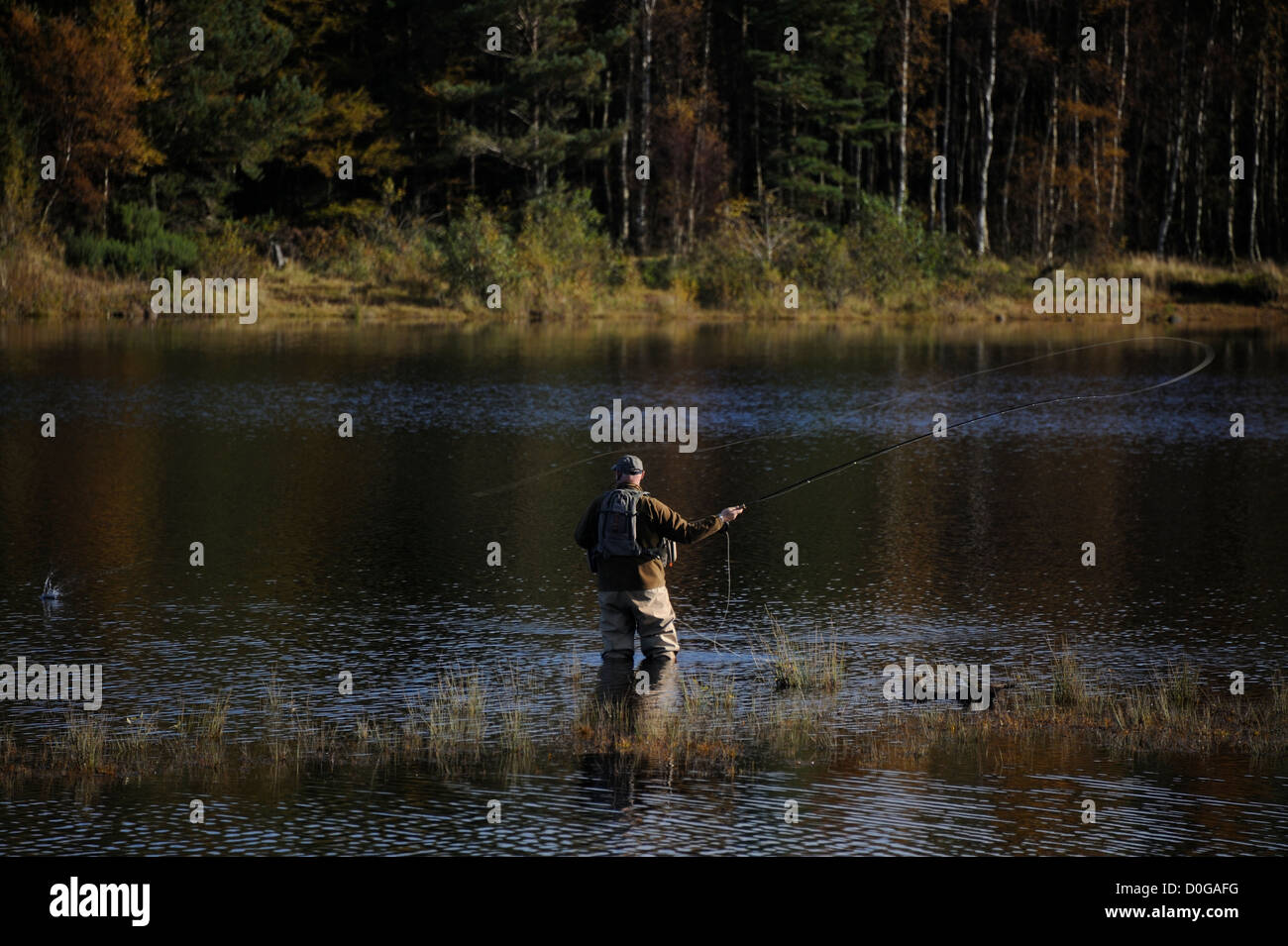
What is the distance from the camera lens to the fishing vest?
1123cm

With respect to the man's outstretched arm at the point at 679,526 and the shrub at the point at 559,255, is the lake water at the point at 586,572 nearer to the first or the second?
the man's outstretched arm at the point at 679,526

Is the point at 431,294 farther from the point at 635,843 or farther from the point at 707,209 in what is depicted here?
the point at 635,843

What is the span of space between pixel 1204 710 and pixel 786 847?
372 centimetres

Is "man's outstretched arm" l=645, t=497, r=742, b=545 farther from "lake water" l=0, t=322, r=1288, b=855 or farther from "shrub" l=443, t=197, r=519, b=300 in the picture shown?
"shrub" l=443, t=197, r=519, b=300

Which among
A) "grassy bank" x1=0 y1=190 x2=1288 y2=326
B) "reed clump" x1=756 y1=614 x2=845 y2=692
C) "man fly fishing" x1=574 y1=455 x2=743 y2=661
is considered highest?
"grassy bank" x1=0 y1=190 x2=1288 y2=326

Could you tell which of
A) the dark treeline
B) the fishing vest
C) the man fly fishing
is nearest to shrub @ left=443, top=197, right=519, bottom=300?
the dark treeline

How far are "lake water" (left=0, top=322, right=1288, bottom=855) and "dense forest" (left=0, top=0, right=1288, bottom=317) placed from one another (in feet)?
60.2

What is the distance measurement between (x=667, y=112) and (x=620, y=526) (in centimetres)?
5626

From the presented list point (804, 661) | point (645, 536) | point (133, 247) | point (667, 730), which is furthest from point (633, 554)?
point (133, 247)

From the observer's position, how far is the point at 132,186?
5500 cm

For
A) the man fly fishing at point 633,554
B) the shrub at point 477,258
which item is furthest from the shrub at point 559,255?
the man fly fishing at point 633,554
